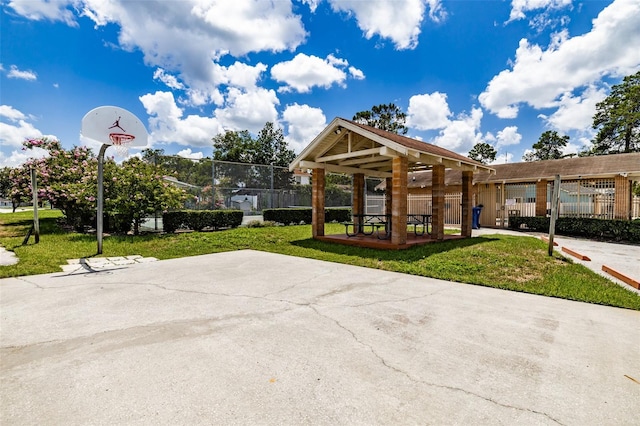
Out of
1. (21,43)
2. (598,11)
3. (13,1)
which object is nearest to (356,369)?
(13,1)

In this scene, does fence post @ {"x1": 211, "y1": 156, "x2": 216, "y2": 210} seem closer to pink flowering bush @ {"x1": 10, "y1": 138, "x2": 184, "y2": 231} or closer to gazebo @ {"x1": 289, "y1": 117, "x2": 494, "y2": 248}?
pink flowering bush @ {"x1": 10, "y1": 138, "x2": 184, "y2": 231}

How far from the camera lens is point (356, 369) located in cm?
252

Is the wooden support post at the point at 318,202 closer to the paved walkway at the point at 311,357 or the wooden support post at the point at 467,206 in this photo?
the wooden support post at the point at 467,206

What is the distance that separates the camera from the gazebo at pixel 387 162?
8320 mm

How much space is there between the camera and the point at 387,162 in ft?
37.9

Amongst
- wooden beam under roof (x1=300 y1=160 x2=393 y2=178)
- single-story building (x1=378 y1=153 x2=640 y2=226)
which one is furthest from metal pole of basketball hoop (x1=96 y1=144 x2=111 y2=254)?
single-story building (x1=378 y1=153 x2=640 y2=226)

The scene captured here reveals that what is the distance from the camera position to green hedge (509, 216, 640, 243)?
37.0ft

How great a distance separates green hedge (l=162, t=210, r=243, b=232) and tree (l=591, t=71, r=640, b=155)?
38.9 metres

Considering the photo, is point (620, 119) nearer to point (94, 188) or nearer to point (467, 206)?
point (467, 206)

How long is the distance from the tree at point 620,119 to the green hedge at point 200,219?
3887cm

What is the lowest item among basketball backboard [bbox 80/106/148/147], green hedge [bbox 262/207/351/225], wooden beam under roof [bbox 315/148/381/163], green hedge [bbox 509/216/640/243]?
green hedge [bbox 509/216/640/243]

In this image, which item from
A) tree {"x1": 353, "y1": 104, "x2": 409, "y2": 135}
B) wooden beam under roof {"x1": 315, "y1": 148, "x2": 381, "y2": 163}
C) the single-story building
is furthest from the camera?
tree {"x1": 353, "y1": 104, "x2": 409, "y2": 135}

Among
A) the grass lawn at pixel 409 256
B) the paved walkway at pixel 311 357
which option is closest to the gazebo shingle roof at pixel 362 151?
the grass lawn at pixel 409 256

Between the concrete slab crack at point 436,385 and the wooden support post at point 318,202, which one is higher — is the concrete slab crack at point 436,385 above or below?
below
